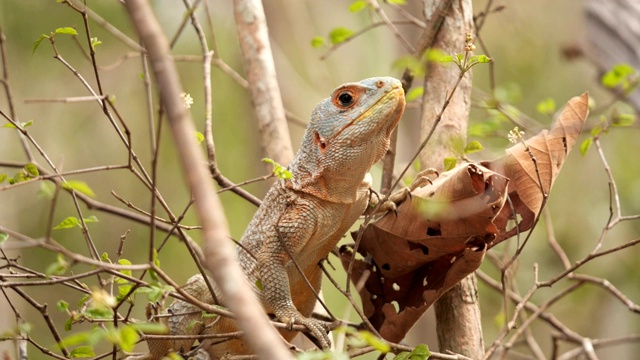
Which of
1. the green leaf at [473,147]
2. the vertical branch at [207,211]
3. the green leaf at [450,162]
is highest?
the green leaf at [473,147]

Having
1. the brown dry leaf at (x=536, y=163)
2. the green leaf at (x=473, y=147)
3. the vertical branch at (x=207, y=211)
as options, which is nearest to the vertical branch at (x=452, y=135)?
the green leaf at (x=473, y=147)

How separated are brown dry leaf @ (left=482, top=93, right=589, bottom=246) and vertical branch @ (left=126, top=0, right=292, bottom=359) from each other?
1.71 metres

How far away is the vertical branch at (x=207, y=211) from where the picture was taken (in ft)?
Answer: 3.49

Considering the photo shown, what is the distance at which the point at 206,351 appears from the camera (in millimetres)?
3018

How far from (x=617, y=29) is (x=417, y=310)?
11.8 ft

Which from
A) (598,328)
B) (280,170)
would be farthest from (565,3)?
(280,170)

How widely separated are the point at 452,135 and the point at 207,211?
2095mm

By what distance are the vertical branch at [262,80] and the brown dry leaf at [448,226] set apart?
1176mm

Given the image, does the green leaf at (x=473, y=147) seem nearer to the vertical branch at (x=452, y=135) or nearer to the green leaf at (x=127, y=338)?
the vertical branch at (x=452, y=135)

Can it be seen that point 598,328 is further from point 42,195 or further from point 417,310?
point 42,195

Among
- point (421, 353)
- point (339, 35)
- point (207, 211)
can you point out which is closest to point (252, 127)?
point (339, 35)

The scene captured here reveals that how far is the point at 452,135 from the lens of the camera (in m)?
3.04

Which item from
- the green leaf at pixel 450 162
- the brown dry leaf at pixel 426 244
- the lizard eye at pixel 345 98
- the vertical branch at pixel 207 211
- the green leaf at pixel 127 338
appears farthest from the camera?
the lizard eye at pixel 345 98

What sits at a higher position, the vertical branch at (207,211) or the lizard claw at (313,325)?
the vertical branch at (207,211)
